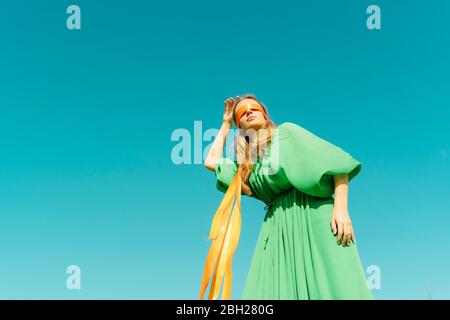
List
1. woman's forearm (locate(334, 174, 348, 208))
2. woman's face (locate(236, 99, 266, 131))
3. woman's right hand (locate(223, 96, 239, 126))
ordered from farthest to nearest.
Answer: woman's right hand (locate(223, 96, 239, 126)) < woman's face (locate(236, 99, 266, 131)) < woman's forearm (locate(334, 174, 348, 208))

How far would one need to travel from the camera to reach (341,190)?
4.11m

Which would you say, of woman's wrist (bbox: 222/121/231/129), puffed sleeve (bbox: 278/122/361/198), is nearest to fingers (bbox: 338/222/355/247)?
puffed sleeve (bbox: 278/122/361/198)

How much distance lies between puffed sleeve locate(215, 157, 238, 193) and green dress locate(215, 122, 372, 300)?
0.29m

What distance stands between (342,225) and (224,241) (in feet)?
3.34

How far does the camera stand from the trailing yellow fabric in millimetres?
4230

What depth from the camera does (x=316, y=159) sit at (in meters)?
4.17

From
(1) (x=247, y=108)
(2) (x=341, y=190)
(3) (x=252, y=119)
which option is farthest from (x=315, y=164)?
(1) (x=247, y=108)

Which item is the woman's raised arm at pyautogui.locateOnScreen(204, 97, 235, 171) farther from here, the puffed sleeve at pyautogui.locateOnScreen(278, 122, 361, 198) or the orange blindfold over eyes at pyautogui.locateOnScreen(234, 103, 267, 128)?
the puffed sleeve at pyautogui.locateOnScreen(278, 122, 361, 198)

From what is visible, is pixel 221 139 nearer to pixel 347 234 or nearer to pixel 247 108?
pixel 247 108

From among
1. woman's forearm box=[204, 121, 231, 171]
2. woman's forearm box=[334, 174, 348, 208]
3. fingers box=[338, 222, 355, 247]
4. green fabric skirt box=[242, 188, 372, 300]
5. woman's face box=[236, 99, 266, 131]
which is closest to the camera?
green fabric skirt box=[242, 188, 372, 300]

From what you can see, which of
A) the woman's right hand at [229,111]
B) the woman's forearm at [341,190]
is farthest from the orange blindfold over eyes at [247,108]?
the woman's forearm at [341,190]

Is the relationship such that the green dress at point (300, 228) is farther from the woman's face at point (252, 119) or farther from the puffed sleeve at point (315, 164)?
the woman's face at point (252, 119)
